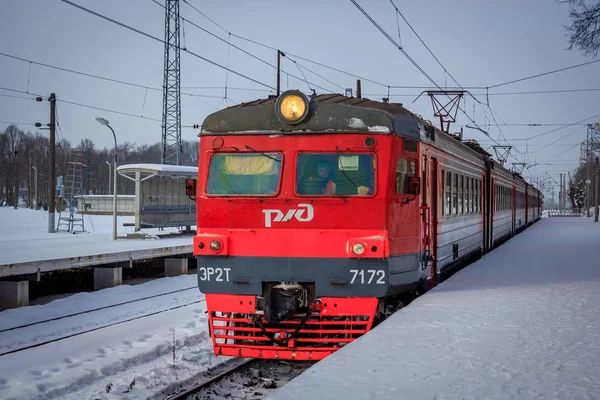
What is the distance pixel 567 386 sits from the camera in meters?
4.93

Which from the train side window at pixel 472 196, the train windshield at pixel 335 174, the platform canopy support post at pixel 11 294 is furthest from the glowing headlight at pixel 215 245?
the train side window at pixel 472 196

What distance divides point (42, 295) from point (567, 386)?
13284 mm

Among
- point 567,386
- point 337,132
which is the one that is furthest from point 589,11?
point 567,386

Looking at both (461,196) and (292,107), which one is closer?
(292,107)

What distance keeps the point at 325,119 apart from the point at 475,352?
326cm

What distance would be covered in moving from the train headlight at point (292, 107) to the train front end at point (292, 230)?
12mm

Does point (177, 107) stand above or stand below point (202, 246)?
above

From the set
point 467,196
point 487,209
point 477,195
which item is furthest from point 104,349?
point 487,209

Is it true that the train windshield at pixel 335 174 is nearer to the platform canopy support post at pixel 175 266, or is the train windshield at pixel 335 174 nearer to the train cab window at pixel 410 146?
the train cab window at pixel 410 146

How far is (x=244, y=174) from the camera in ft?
25.8

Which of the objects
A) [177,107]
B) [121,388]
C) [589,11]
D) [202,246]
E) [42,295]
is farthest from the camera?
[177,107]

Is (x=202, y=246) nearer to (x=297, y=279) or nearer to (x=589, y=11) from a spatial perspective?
(x=297, y=279)

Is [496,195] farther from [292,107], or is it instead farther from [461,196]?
[292,107]

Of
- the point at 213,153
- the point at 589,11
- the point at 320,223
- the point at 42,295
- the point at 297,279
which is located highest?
the point at 589,11
